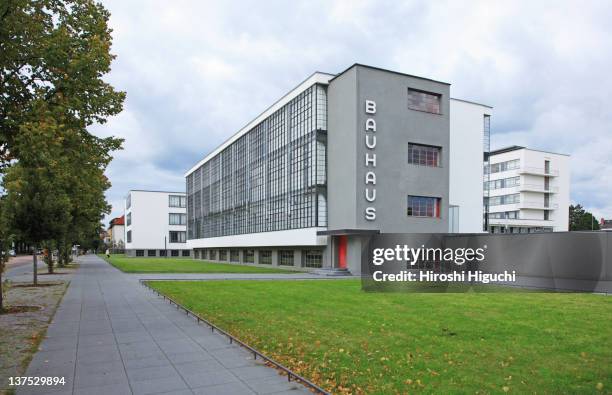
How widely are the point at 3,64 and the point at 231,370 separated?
→ 948 centimetres

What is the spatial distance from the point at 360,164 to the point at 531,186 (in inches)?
2315

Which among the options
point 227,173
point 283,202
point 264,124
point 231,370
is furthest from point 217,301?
point 227,173

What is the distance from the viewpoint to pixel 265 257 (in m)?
54.7

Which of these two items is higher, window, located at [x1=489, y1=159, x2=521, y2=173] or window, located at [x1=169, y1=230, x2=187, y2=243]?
window, located at [x1=489, y1=159, x2=521, y2=173]

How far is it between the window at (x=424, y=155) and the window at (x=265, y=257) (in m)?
21.3

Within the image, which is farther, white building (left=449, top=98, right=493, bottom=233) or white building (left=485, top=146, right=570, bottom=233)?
white building (left=485, top=146, right=570, bottom=233)

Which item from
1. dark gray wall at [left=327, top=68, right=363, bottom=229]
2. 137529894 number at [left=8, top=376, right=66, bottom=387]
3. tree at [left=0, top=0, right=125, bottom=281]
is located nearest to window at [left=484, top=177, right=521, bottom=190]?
dark gray wall at [left=327, top=68, right=363, bottom=229]

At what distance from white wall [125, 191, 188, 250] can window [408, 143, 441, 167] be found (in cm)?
8484

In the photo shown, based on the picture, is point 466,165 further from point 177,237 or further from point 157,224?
point 157,224

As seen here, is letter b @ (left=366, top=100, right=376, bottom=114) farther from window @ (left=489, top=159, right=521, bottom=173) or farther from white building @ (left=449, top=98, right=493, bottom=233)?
window @ (left=489, top=159, right=521, bottom=173)

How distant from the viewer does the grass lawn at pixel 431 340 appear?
7523 millimetres

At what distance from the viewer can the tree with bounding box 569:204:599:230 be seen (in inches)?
4505

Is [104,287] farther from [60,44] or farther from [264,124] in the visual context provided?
[264,124]

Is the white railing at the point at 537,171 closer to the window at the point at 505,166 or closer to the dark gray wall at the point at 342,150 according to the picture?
the window at the point at 505,166
